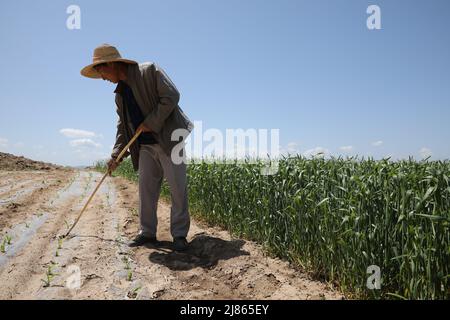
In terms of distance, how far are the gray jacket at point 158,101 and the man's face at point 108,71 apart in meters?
0.14

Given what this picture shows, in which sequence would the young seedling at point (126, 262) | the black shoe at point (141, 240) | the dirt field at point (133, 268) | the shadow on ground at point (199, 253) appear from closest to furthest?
the dirt field at point (133, 268)
the young seedling at point (126, 262)
the shadow on ground at point (199, 253)
the black shoe at point (141, 240)

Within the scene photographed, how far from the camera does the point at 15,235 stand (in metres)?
4.75

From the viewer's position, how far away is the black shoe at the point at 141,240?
4.26 m

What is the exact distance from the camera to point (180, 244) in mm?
4125

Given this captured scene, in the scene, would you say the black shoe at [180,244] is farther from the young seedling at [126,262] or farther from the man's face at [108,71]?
the man's face at [108,71]

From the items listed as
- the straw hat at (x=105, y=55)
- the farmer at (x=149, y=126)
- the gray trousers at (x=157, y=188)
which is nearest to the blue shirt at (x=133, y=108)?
the farmer at (x=149, y=126)

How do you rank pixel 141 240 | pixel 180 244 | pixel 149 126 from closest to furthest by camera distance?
pixel 149 126 → pixel 180 244 → pixel 141 240

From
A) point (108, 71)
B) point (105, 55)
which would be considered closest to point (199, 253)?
point (108, 71)

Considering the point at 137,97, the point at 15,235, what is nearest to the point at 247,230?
the point at 137,97

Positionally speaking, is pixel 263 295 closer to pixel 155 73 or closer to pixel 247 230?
pixel 247 230

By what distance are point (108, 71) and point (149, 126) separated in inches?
30.4

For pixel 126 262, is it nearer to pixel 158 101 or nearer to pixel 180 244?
pixel 180 244

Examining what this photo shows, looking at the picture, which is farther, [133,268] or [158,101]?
[158,101]
